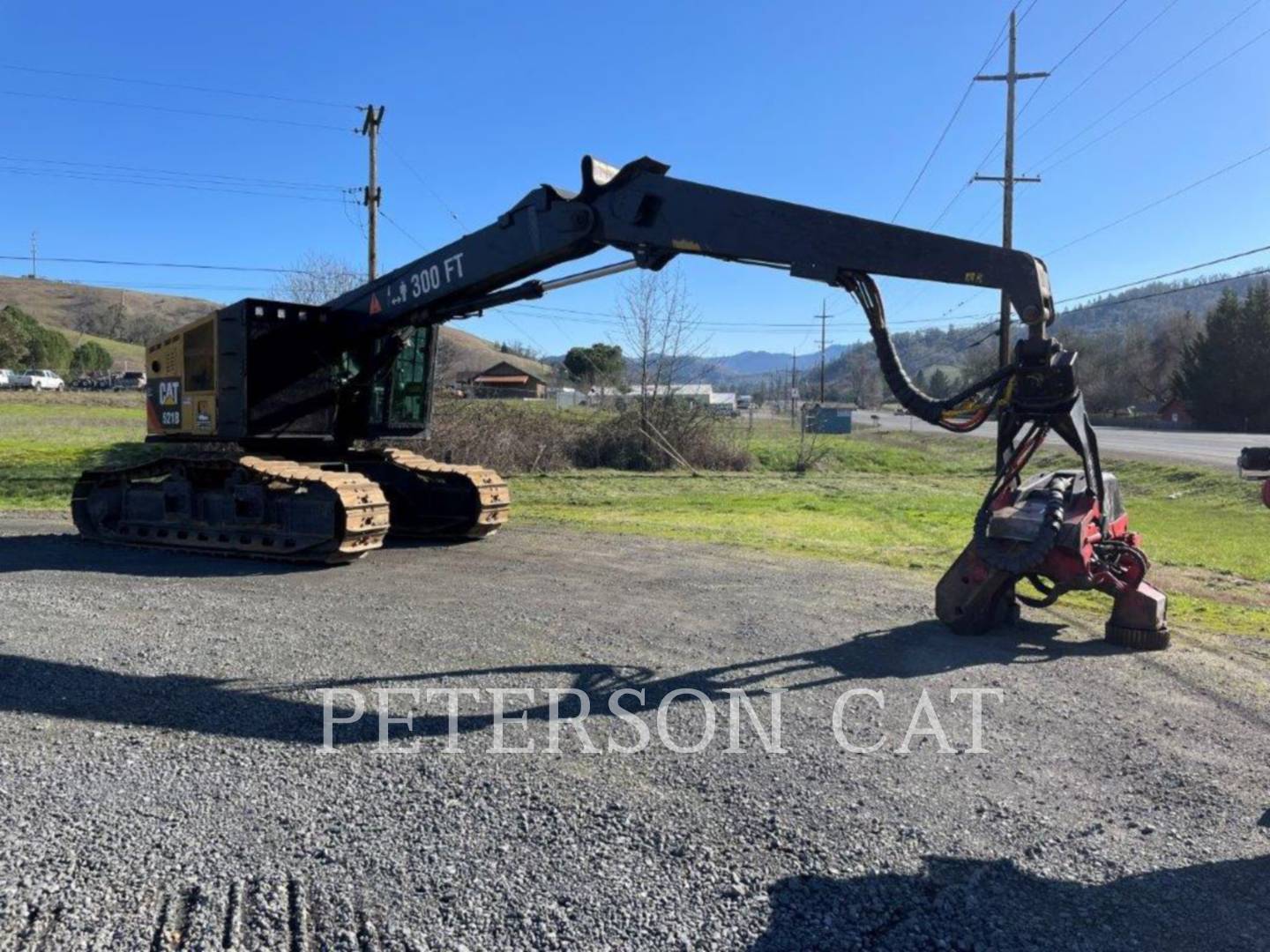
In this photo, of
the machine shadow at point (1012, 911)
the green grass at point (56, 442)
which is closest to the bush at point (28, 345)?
the green grass at point (56, 442)

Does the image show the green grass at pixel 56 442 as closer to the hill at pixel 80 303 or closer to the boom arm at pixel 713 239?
the boom arm at pixel 713 239

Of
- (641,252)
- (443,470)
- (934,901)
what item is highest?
(641,252)

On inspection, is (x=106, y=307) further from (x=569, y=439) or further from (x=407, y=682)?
(x=407, y=682)

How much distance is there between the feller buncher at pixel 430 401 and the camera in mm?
6910

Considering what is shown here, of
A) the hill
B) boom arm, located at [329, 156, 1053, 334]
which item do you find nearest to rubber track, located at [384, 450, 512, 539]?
boom arm, located at [329, 156, 1053, 334]

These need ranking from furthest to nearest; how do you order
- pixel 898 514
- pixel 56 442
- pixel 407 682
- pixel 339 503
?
pixel 56 442, pixel 898 514, pixel 339 503, pixel 407 682

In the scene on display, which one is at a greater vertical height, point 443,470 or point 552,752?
point 443,470

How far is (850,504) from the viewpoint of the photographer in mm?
19438

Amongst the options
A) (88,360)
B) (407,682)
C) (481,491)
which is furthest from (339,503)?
(88,360)

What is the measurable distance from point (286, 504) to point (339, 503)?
85 cm

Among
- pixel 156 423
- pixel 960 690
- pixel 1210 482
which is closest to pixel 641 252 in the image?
pixel 960 690

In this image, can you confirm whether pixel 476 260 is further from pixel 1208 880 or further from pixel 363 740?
pixel 1208 880

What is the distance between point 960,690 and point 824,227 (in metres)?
3.43

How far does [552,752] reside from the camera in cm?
470
